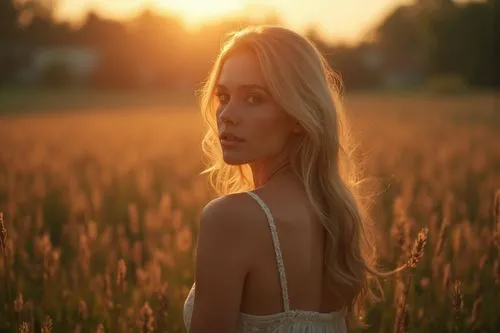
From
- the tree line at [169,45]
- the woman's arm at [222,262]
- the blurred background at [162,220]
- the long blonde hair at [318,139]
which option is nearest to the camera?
the woman's arm at [222,262]

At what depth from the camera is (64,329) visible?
312 centimetres

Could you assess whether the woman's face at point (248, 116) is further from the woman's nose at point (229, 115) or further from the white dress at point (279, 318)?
the white dress at point (279, 318)

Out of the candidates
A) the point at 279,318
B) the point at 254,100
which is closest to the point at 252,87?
the point at 254,100

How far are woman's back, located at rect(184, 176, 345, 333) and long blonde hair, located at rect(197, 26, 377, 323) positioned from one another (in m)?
0.09

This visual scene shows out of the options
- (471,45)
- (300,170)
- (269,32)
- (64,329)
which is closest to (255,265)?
(300,170)

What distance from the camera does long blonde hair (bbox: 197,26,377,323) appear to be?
2.07 meters

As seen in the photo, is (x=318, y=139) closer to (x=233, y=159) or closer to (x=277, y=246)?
(x=233, y=159)

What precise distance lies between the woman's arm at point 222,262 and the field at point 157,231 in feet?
1.40

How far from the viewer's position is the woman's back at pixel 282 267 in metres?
1.93

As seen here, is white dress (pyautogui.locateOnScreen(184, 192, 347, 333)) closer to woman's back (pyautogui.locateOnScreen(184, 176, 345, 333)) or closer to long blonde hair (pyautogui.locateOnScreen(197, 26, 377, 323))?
woman's back (pyautogui.locateOnScreen(184, 176, 345, 333))

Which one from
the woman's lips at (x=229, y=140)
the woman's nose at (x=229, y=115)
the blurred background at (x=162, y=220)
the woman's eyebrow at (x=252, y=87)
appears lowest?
the blurred background at (x=162, y=220)

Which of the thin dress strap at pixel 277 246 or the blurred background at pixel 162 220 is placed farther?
the blurred background at pixel 162 220

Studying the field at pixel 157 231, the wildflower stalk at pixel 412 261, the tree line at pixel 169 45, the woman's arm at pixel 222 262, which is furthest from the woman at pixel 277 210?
the tree line at pixel 169 45

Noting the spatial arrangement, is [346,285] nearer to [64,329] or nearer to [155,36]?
[64,329]
